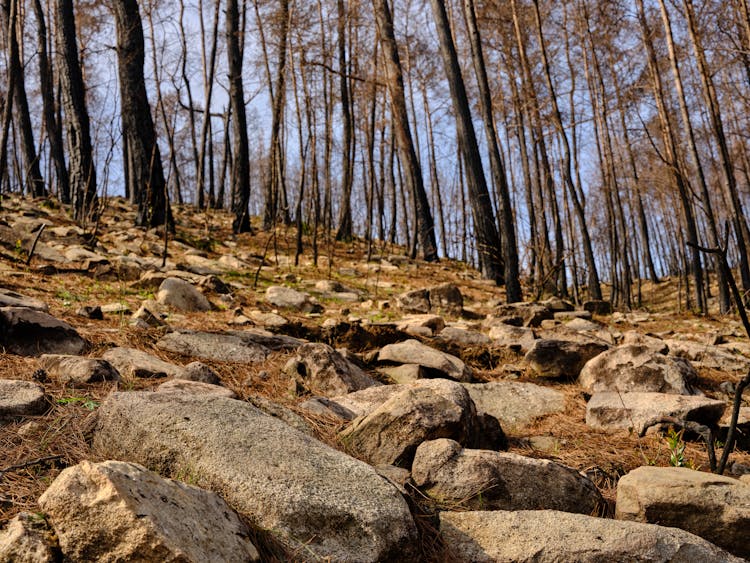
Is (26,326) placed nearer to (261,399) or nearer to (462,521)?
(261,399)

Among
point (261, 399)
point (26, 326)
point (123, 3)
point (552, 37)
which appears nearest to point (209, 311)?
point (26, 326)

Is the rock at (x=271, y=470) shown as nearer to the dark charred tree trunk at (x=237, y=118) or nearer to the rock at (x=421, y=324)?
the rock at (x=421, y=324)

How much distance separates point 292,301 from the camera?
5.91 meters

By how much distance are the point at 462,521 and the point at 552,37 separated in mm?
14186

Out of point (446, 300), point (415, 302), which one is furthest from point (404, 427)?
point (446, 300)

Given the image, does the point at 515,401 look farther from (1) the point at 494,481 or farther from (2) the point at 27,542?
(2) the point at 27,542

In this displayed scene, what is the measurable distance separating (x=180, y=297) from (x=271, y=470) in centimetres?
357

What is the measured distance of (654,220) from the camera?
32812mm

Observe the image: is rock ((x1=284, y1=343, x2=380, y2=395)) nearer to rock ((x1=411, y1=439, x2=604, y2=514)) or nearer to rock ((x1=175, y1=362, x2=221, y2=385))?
rock ((x1=175, y1=362, x2=221, y2=385))

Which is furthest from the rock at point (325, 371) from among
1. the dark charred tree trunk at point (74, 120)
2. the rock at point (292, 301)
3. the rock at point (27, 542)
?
the dark charred tree trunk at point (74, 120)

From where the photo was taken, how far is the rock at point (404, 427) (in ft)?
7.85

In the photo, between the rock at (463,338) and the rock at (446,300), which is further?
the rock at (446,300)

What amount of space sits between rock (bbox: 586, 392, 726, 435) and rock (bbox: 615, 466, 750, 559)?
920 millimetres

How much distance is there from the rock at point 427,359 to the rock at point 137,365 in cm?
156
